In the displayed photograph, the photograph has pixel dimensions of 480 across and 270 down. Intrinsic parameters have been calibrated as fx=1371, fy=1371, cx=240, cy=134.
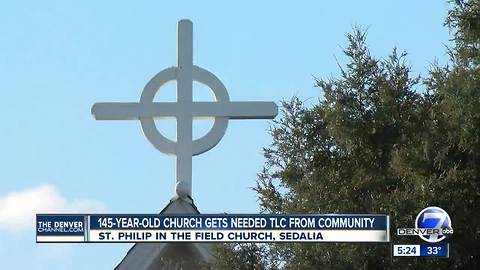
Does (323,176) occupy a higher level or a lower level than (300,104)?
lower

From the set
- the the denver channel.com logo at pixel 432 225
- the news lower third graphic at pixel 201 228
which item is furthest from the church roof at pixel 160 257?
the the denver channel.com logo at pixel 432 225

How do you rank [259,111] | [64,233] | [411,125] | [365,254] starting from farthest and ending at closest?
[259,111], [411,125], [365,254], [64,233]

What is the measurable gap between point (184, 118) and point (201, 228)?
611 centimetres

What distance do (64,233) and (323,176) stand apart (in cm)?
572

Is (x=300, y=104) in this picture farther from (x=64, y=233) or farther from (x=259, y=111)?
(x=64, y=233)

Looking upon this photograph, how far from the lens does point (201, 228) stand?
21781 millimetres

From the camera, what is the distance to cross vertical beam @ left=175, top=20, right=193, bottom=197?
90.0 ft

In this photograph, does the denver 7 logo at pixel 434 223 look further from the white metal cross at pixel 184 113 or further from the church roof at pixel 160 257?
the church roof at pixel 160 257

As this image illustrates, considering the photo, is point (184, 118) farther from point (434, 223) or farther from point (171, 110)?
point (434, 223)

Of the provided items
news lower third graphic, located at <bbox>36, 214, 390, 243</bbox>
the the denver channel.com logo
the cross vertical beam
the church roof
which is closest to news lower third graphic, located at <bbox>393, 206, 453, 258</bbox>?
the the denver channel.com logo

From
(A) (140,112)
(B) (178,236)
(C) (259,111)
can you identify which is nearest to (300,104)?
(C) (259,111)

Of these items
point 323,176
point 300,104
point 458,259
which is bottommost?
point 458,259

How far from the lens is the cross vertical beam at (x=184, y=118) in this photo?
90.0ft

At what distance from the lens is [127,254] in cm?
2806
